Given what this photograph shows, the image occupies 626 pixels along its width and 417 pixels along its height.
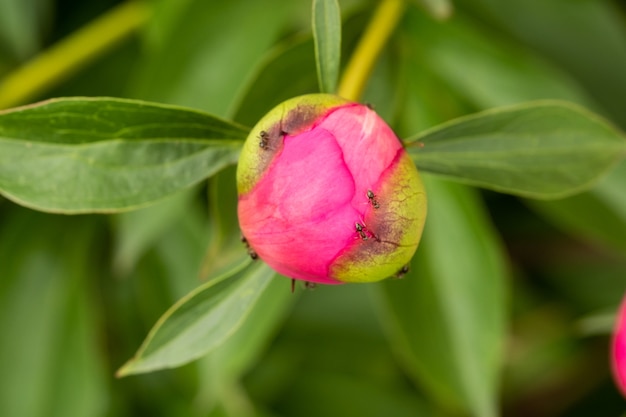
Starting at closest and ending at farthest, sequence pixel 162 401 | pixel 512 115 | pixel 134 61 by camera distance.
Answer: pixel 512 115 < pixel 134 61 < pixel 162 401

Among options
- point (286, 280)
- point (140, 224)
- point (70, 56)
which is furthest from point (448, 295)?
point (70, 56)

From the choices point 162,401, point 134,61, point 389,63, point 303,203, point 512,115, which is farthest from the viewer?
point 162,401

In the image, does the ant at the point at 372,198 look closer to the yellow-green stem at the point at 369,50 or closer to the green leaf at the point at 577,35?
the yellow-green stem at the point at 369,50

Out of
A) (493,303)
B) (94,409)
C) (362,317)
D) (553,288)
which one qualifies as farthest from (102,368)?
(553,288)

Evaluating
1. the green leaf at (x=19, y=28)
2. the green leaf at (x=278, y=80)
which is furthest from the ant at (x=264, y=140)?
the green leaf at (x=19, y=28)

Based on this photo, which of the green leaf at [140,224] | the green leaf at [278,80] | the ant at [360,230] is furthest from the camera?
the green leaf at [140,224]

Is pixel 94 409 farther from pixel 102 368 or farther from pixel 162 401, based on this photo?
pixel 162 401
